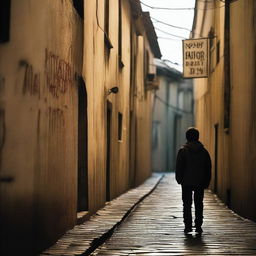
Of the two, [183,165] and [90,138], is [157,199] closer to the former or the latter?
[90,138]

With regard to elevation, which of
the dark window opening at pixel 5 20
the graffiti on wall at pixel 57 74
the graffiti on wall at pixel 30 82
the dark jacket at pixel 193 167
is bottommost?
the dark jacket at pixel 193 167

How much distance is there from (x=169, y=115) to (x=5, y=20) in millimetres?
33357

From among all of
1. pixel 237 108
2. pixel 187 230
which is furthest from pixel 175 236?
pixel 237 108

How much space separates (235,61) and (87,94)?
3.83 m

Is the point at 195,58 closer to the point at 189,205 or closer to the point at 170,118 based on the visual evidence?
the point at 189,205

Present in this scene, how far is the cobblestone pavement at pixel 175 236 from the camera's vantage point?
7.76 m

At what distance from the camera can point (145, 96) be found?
92.1 ft

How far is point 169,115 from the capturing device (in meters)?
39.2

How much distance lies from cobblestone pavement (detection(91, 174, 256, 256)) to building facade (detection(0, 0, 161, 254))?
842 mm

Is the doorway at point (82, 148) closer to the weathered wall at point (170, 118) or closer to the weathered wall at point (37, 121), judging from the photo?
the weathered wall at point (37, 121)

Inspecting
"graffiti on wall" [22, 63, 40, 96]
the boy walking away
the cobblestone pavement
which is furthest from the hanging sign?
"graffiti on wall" [22, 63, 40, 96]

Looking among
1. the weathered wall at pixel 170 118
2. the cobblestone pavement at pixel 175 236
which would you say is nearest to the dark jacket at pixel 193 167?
the cobblestone pavement at pixel 175 236

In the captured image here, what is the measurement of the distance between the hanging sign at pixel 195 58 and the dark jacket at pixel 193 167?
364 inches

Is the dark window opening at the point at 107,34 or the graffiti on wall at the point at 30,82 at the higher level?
the dark window opening at the point at 107,34
